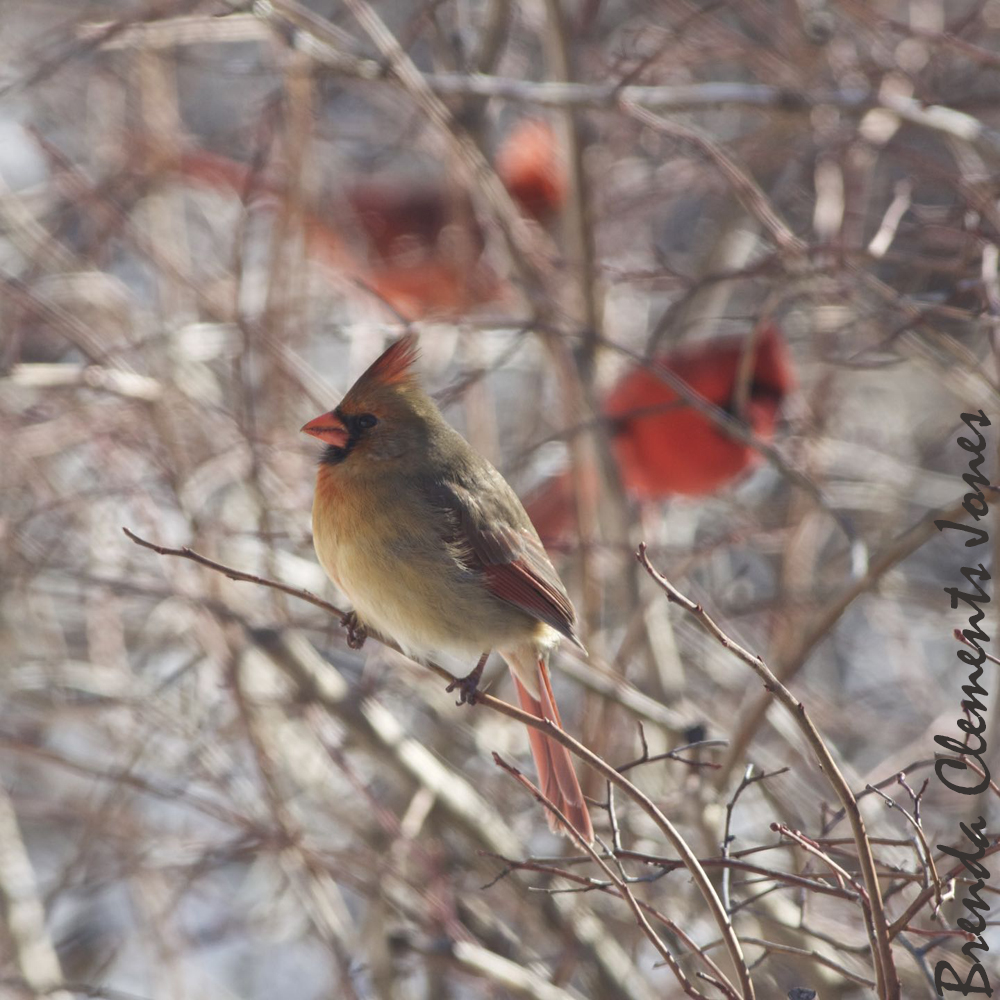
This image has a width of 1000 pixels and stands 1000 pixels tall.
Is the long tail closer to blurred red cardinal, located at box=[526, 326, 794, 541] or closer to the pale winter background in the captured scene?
the pale winter background

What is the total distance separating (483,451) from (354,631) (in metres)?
1.19

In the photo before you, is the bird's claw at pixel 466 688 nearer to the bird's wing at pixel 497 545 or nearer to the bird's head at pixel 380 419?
the bird's wing at pixel 497 545

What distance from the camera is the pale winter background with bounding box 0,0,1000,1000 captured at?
2.36 meters

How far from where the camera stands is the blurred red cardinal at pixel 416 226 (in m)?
3.56

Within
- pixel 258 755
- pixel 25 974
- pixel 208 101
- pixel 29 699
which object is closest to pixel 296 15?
pixel 258 755

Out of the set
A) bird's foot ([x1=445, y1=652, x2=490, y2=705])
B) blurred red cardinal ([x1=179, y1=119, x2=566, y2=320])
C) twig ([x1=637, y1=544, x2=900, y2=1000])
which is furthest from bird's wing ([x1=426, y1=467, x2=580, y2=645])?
blurred red cardinal ([x1=179, y1=119, x2=566, y2=320])

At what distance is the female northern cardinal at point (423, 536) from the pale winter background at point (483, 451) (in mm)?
157

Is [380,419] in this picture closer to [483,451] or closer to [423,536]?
[423,536]

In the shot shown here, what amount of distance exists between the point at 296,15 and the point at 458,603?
3.74 feet

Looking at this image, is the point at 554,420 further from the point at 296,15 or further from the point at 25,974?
the point at 25,974

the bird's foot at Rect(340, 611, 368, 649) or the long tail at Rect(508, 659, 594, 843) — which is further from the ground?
the bird's foot at Rect(340, 611, 368, 649)

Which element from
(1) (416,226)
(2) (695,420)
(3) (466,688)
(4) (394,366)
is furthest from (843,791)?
(1) (416,226)

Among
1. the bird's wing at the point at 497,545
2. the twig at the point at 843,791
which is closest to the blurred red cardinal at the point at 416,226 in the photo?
the bird's wing at the point at 497,545

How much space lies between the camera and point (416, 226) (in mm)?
3824
